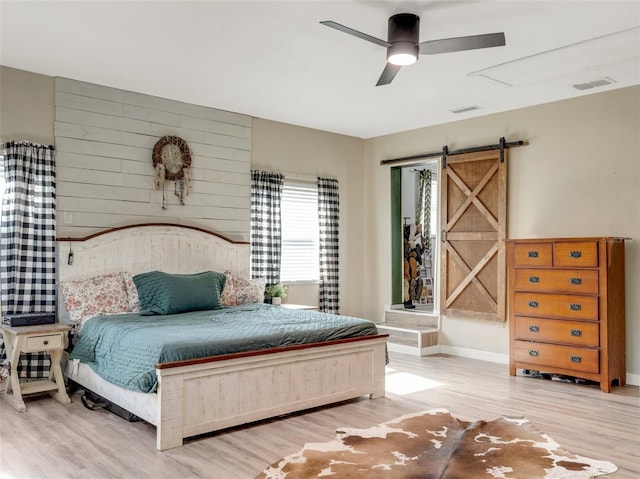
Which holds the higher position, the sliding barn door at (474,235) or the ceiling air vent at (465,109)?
the ceiling air vent at (465,109)

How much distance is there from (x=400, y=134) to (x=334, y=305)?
7.72 feet

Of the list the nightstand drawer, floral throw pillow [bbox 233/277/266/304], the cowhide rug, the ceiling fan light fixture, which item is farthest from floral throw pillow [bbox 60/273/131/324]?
the ceiling fan light fixture

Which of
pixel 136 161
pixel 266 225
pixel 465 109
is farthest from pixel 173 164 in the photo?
pixel 465 109

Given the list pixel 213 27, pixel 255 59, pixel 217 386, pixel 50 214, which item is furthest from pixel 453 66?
pixel 50 214

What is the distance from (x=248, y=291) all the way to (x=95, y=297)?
1.52m

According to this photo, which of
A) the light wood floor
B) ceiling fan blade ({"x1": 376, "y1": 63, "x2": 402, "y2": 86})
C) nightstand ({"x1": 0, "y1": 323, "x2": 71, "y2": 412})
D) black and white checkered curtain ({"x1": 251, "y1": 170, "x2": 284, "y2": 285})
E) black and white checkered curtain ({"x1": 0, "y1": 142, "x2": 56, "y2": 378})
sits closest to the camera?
the light wood floor

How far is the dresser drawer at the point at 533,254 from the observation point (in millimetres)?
5184

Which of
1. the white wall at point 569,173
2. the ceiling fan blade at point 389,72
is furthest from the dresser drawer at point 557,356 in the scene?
the ceiling fan blade at point 389,72

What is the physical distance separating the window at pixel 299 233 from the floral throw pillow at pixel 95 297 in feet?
7.11

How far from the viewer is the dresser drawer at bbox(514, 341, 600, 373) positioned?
490 centimetres

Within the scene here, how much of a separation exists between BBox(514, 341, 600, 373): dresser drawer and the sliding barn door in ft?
2.33

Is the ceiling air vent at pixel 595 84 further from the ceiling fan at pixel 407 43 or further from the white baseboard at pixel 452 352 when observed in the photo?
the white baseboard at pixel 452 352

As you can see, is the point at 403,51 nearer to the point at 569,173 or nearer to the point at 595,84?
the point at 595,84

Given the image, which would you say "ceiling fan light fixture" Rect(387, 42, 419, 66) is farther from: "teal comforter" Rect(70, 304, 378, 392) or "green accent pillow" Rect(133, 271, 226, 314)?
"green accent pillow" Rect(133, 271, 226, 314)
